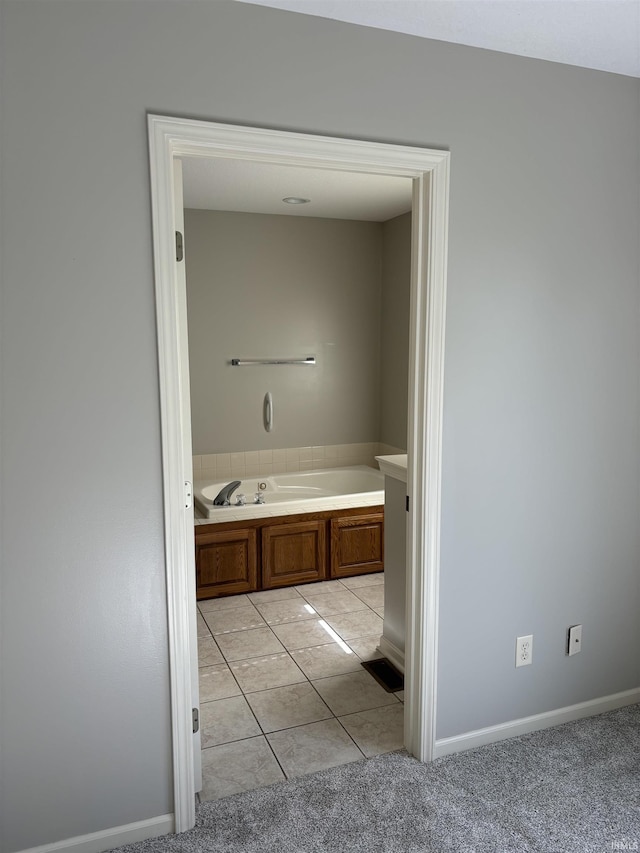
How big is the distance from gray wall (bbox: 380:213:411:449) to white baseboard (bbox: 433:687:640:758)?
100 inches

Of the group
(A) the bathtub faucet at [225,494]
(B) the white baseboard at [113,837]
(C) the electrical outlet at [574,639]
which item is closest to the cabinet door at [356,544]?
(A) the bathtub faucet at [225,494]

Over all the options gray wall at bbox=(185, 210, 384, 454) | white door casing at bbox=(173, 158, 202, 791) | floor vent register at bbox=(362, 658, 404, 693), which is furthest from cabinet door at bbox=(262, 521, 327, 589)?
white door casing at bbox=(173, 158, 202, 791)

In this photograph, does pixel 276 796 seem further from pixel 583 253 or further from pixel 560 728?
pixel 583 253

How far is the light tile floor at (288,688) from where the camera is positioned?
2535 mm

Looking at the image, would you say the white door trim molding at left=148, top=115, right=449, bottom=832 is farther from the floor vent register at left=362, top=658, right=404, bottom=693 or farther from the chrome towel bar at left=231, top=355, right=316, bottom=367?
the chrome towel bar at left=231, top=355, right=316, bottom=367

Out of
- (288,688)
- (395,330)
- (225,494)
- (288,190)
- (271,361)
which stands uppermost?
(288,190)

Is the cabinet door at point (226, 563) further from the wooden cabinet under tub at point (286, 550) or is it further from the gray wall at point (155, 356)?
the gray wall at point (155, 356)

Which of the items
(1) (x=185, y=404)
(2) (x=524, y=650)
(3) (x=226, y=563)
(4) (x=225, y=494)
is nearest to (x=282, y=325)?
(4) (x=225, y=494)

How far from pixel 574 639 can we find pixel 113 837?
185 centimetres

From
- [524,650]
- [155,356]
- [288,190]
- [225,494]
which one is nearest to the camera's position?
[155,356]

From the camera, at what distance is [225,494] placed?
442 cm

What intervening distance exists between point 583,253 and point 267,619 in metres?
2.57

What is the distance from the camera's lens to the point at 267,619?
3834mm

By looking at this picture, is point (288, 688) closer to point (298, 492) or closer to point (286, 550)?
point (286, 550)
